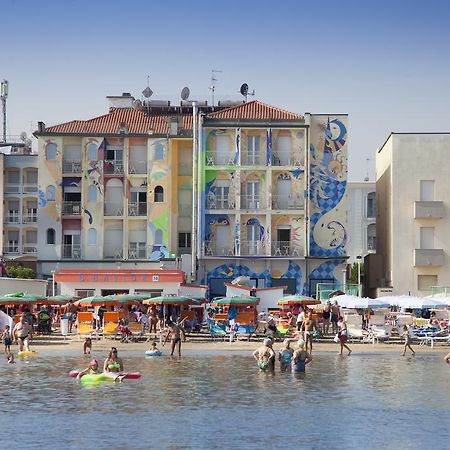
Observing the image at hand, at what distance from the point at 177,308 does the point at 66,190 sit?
19.2 m

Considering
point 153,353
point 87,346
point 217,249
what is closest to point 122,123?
point 217,249

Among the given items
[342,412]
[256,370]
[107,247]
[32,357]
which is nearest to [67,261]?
[107,247]

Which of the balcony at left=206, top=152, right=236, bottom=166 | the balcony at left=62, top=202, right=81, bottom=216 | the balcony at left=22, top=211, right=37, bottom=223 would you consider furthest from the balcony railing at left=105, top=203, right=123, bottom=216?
the balcony at left=22, top=211, right=37, bottom=223

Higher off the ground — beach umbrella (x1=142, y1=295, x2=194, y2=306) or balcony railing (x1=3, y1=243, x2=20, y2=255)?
balcony railing (x1=3, y1=243, x2=20, y2=255)

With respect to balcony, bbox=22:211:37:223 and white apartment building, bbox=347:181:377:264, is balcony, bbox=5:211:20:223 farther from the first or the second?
white apartment building, bbox=347:181:377:264

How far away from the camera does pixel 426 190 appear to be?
76125mm

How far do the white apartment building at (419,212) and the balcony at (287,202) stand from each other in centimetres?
617

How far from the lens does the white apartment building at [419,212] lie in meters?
75.8

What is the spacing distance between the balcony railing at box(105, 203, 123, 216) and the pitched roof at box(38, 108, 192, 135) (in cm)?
497

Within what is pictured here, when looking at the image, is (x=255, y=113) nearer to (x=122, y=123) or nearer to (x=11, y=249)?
(x=122, y=123)

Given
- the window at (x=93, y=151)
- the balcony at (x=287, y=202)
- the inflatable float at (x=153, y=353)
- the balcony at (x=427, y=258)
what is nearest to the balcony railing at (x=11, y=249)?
the window at (x=93, y=151)

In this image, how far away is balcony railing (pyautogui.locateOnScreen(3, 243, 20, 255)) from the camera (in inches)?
3410

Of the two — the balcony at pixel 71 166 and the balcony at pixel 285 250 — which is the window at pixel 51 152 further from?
the balcony at pixel 285 250

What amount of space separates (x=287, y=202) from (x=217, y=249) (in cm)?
567
